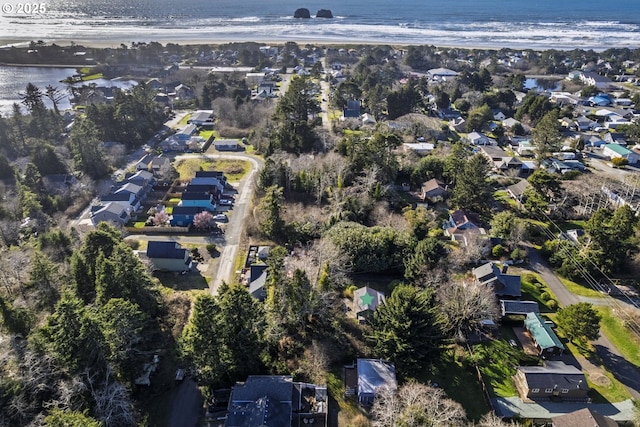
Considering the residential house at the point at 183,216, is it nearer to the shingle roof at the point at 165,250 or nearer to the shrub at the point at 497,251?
the shingle roof at the point at 165,250

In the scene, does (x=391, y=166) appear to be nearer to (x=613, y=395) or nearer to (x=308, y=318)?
(x=308, y=318)

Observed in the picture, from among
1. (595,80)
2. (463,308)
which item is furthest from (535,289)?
(595,80)

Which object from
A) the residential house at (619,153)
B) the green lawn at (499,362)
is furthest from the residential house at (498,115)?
the green lawn at (499,362)

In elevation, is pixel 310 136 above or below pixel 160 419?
above

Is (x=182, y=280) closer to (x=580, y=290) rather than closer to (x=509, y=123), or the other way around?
(x=580, y=290)

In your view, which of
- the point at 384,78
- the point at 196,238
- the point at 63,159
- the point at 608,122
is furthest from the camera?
the point at 384,78

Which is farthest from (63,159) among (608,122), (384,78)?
(608,122)

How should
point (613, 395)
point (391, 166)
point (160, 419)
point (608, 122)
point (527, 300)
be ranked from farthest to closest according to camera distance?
point (608, 122)
point (391, 166)
point (527, 300)
point (613, 395)
point (160, 419)
